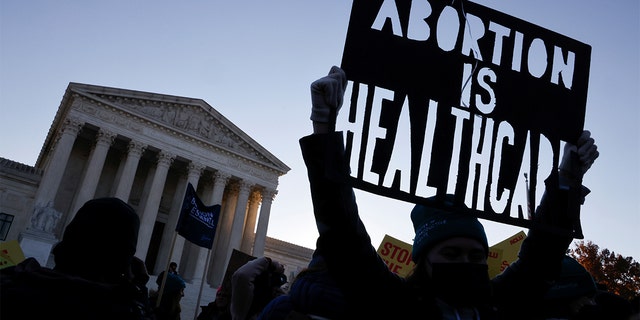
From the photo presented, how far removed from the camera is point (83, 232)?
7.33 feet

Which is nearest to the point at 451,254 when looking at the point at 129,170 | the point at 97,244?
the point at 97,244

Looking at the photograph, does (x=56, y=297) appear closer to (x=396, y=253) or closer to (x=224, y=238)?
(x=396, y=253)

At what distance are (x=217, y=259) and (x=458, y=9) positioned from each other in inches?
1435

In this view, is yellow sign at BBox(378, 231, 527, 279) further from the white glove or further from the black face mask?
the black face mask

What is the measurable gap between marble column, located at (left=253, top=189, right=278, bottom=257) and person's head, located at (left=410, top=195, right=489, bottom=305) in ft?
114

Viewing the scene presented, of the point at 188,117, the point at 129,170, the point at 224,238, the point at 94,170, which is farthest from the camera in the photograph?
the point at 224,238

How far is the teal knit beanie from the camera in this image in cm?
228

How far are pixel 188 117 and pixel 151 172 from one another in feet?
16.3

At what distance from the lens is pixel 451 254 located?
227cm

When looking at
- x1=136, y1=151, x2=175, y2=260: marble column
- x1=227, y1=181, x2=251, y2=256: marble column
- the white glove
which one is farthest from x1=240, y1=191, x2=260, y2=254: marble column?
the white glove

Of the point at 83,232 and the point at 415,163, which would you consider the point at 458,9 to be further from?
the point at 83,232

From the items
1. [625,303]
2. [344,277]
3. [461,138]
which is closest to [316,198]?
[344,277]

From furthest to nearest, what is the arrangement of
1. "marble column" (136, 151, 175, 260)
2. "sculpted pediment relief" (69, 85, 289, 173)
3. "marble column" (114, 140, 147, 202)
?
"sculpted pediment relief" (69, 85, 289, 173) < "marble column" (114, 140, 147, 202) < "marble column" (136, 151, 175, 260)

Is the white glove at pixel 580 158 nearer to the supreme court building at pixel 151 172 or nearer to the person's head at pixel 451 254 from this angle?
the person's head at pixel 451 254
